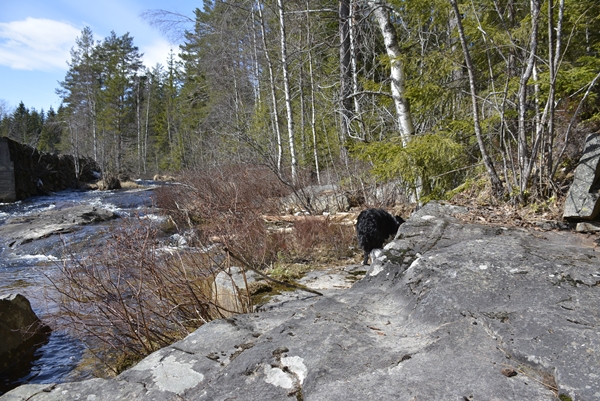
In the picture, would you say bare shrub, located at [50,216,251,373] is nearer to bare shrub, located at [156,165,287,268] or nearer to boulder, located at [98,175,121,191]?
bare shrub, located at [156,165,287,268]

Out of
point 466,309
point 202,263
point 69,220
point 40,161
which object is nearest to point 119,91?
point 40,161

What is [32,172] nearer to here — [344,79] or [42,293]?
[42,293]

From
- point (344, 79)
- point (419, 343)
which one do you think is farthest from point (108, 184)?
point (419, 343)

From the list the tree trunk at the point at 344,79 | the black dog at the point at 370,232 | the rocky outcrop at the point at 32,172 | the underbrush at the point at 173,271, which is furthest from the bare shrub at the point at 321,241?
the rocky outcrop at the point at 32,172

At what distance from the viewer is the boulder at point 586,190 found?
13.0 ft

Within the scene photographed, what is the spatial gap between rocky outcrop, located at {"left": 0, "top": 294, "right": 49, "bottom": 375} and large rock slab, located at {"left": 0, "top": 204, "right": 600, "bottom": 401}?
2.33 m

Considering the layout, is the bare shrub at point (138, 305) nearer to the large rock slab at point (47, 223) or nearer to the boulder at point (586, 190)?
the boulder at point (586, 190)

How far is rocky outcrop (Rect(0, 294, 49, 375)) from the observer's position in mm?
4273

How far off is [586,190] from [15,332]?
665cm

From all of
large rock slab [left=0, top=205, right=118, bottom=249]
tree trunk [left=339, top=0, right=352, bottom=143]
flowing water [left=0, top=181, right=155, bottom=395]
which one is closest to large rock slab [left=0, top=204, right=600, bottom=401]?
flowing water [left=0, top=181, right=155, bottom=395]

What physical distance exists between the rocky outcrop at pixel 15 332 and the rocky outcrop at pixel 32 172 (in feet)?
48.3

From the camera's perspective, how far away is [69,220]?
11164 mm

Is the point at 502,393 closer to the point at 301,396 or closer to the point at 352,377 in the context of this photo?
the point at 352,377

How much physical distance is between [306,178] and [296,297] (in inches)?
335
